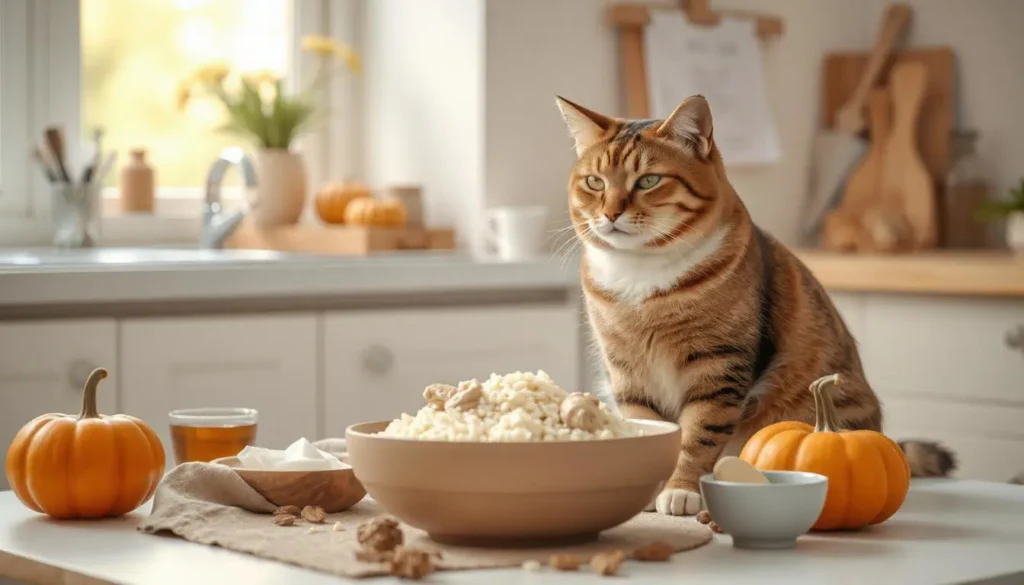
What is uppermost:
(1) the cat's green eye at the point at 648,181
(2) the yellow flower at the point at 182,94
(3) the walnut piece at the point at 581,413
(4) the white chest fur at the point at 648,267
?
(2) the yellow flower at the point at 182,94

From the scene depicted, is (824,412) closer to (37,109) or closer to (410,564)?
(410,564)

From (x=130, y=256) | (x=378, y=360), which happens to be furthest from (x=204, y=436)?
(x=130, y=256)

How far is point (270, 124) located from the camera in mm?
3365

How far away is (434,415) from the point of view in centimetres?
119

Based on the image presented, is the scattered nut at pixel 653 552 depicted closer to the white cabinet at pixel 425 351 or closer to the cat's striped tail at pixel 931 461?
the cat's striped tail at pixel 931 461

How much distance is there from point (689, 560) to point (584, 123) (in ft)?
1.89

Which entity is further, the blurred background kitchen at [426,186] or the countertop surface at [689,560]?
the blurred background kitchen at [426,186]

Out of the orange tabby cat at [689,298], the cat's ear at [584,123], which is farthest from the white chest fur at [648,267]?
the cat's ear at [584,123]

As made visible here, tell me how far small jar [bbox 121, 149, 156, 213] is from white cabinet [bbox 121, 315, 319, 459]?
743 millimetres

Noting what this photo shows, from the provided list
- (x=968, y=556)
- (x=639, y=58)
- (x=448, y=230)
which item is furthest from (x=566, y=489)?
(x=639, y=58)

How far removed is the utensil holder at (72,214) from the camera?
10.1 feet

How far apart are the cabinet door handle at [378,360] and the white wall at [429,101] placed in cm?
54

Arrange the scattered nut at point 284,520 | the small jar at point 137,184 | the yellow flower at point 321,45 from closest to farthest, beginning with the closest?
the scattered nut at point 284,520 < the small jar at point 137,184 < the yellow flower at point 321,45

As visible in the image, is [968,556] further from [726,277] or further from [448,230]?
[448,230]
